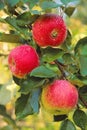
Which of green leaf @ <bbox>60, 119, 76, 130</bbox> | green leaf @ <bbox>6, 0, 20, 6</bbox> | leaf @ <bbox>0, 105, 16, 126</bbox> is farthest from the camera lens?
leaf @ <bbox>0, 105, 16, 126</bbox>

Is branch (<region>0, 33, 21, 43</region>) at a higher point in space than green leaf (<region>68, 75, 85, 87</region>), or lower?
higher

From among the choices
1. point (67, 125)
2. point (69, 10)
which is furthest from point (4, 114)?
point (69, 10)

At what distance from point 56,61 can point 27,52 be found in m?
0.09

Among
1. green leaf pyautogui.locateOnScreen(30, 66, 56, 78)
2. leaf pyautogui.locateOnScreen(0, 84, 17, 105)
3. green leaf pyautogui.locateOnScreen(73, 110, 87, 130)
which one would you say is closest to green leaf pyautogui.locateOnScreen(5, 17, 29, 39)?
green leaf pyautogui.locateOnScreen(30, 66, 56, 78)

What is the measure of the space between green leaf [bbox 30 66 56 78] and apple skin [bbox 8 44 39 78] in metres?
0.04

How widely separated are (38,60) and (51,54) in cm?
4

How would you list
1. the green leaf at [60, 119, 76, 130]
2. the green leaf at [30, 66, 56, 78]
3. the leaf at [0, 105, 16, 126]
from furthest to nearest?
the leaf at [0, 105, 16, 126] → the green leaf at [60, 119, 76, 130] → the green leaf at [30, 66, 56, 78]

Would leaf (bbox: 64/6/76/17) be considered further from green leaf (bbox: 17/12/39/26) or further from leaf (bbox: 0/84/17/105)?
leaf (bbox: 0/84/17/105)

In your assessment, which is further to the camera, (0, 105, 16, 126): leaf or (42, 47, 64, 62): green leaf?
(0, 105, 16, 126): leaf

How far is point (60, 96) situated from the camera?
3.71ft

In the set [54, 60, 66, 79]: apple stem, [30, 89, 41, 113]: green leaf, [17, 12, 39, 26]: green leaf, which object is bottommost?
[30, 89, 41, 113]: green leaf

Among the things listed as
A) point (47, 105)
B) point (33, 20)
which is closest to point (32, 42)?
point (33, 20)

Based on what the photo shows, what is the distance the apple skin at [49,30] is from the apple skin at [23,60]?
3 cm

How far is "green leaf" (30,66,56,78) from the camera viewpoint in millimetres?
1056
